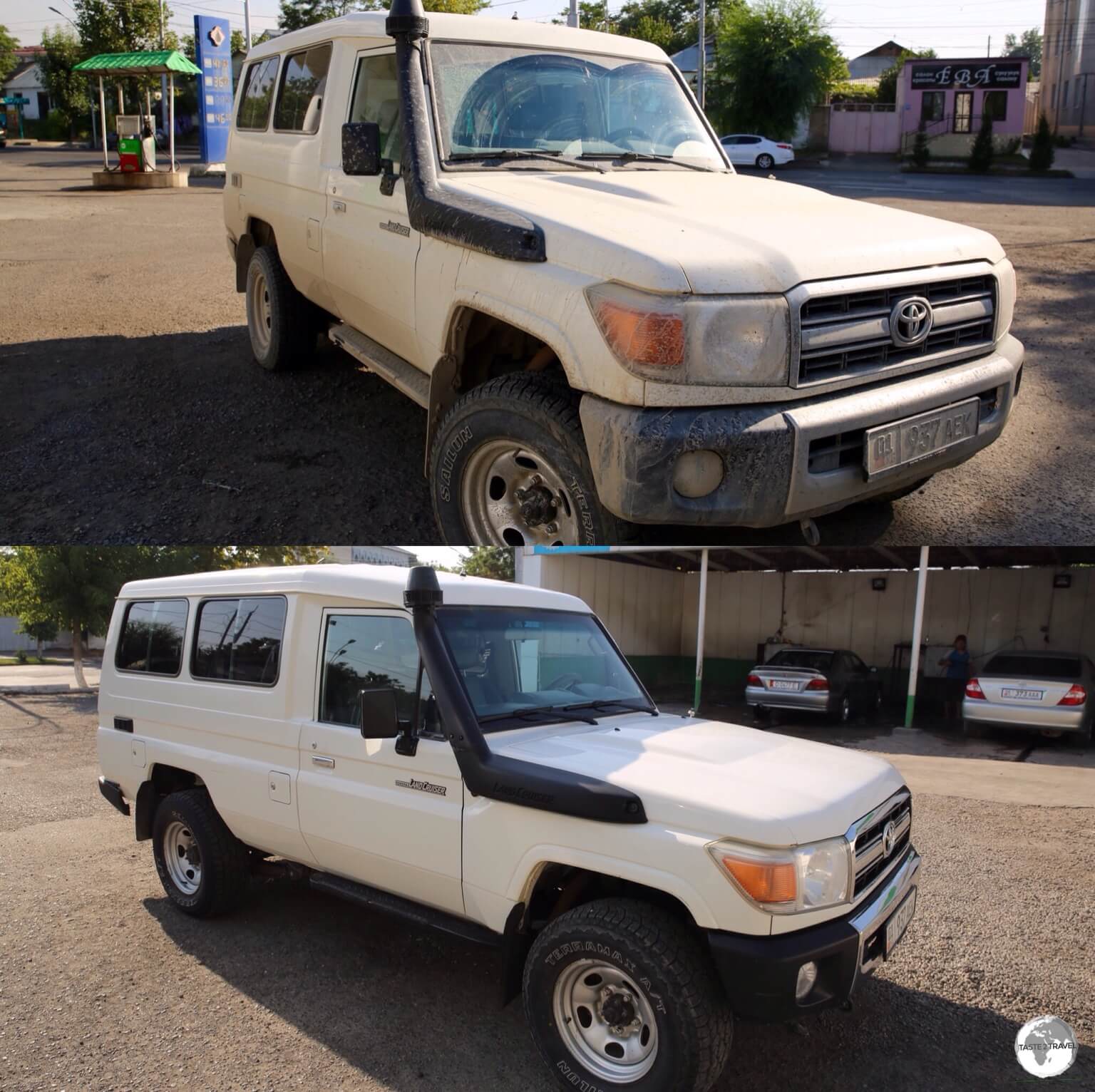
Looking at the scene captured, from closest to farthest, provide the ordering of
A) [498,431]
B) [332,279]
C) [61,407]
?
1. [498,431]
2. [332,279]
3. [61,407]

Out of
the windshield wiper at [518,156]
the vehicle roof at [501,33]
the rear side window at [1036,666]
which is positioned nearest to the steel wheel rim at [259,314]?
the vehicle roof at [501,33]

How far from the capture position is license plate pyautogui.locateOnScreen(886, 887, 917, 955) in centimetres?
369

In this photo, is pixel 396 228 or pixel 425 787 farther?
pixel 396 228

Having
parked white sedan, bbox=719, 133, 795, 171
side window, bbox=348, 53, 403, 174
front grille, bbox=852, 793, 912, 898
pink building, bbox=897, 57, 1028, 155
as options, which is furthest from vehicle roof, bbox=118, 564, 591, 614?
pink building, bbox=897, 57, 1028, 155

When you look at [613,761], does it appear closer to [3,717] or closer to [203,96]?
[3,717]

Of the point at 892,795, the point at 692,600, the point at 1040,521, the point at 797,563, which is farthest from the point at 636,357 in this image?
the point at 692,600

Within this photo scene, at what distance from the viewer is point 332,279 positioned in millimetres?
6488

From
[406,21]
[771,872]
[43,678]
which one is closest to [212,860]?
[771,872]

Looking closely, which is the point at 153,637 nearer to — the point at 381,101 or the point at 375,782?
the point at 375,782

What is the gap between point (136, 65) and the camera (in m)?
26.0

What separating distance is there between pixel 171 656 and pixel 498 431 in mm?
2476

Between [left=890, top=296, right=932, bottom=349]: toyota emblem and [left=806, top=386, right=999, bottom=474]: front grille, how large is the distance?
21.2 inches

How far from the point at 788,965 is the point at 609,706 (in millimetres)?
1568

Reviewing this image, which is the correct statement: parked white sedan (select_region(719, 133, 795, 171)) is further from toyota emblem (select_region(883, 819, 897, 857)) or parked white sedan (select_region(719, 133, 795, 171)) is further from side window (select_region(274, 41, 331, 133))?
toyota emblem (select_region(883, 819, 897, 857))
